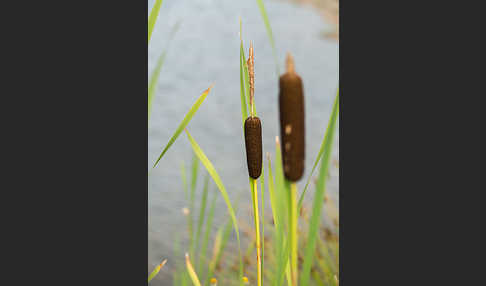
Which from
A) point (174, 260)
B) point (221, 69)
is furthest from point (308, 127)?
point (174, 260)

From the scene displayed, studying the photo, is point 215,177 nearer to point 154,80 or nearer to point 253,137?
point 253,137

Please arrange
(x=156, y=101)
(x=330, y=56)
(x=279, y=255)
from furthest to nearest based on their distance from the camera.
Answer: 1. (x=156, y=101)
2. (x=330, y=56)
3. (x=279, y=255)

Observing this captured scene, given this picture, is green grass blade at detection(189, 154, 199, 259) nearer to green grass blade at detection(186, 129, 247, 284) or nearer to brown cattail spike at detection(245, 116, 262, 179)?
green grass blade at detection(186, 129, 247, 284)

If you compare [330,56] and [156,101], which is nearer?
[330,56]

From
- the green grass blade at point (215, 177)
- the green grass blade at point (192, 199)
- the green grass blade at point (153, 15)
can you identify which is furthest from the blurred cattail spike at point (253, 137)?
the green grass blade at point (153, 15)

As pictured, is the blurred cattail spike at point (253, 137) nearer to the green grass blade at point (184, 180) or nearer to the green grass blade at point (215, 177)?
the green grass blade at point (215, 177)

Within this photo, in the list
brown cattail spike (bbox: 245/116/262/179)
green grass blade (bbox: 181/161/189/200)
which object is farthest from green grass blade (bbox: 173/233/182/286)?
brown cattail spike (bbox: 245/116/262/179)
